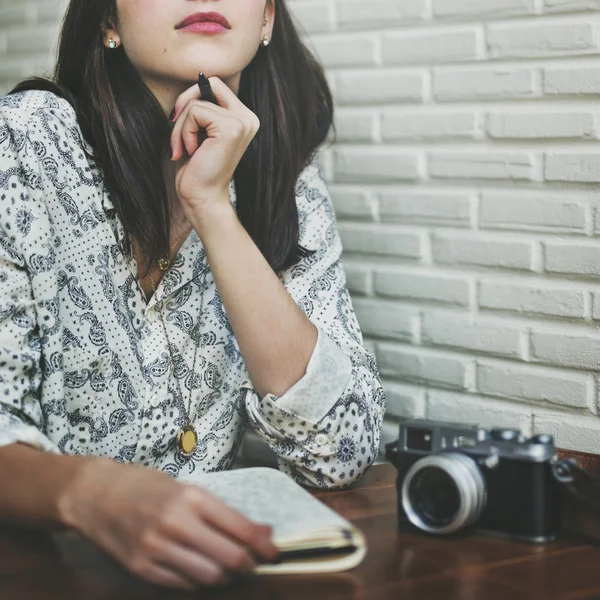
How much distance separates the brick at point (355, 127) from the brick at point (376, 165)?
22mm

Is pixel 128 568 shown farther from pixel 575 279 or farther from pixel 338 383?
pixel 575 279

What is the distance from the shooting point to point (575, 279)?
1.52m

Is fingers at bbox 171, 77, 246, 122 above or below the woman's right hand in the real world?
above

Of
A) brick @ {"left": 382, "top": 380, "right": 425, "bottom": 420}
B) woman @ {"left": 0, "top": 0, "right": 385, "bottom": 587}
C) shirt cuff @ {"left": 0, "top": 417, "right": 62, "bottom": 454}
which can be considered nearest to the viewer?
shirt cuff @ {"left": 0, "top": 417, "right": 62, "bottom": 454}

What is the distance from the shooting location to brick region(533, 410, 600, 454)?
4.96 ft

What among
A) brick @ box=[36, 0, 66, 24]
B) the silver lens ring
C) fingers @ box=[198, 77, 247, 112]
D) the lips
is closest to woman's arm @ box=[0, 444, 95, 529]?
the silver lens ring

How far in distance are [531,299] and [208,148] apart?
62cm

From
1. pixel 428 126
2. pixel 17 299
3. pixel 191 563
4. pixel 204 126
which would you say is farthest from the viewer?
pixel 428 126

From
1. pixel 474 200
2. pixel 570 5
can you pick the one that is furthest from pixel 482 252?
pixel 570 5

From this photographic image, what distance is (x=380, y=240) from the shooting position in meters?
1.81

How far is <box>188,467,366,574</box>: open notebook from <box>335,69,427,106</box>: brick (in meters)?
0.94

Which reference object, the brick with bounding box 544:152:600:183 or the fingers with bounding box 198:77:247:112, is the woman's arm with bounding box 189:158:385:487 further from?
the brick with bounding box 544:152:600:183

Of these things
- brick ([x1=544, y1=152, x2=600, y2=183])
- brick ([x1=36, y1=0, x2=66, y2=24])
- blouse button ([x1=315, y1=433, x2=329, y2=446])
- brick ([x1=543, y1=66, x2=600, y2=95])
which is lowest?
blouse button ([x1=315, y1=433, x2=329, y2=446])

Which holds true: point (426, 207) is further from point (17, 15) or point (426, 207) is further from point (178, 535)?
point (17, 15)
